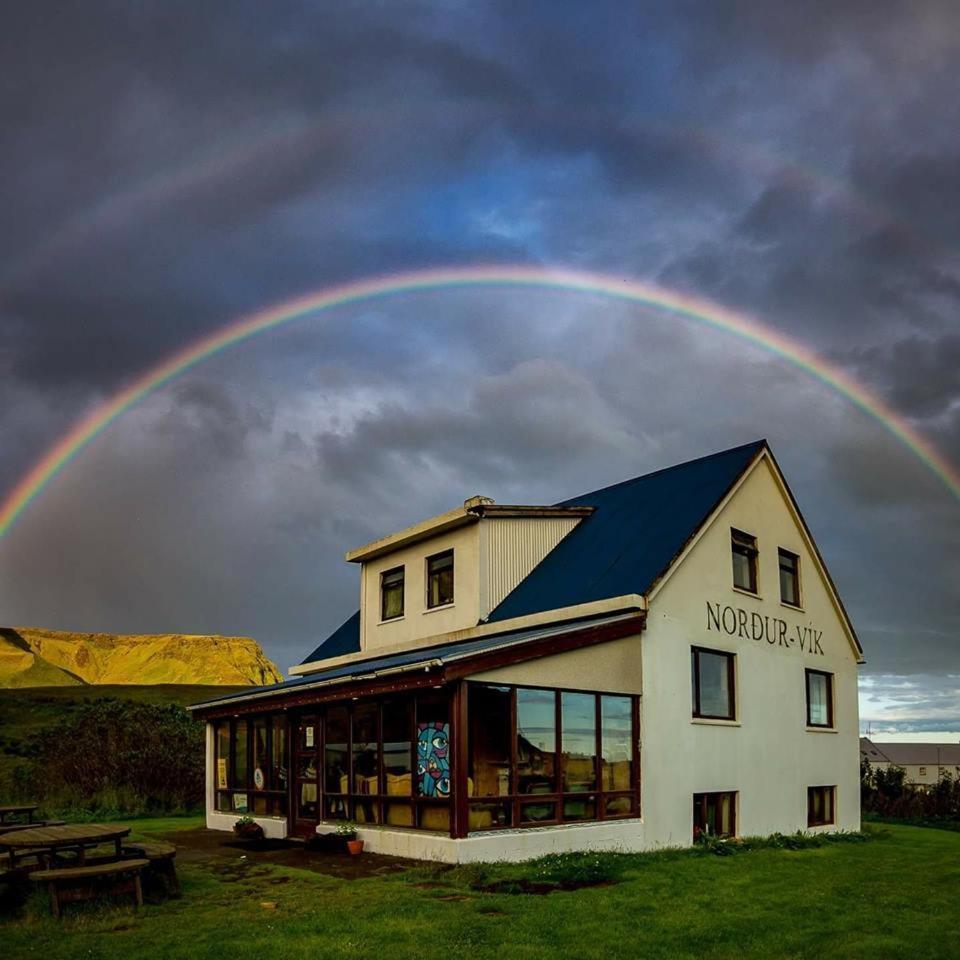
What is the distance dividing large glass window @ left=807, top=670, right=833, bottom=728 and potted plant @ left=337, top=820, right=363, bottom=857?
12554 mm

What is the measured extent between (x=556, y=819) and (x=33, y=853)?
861cm

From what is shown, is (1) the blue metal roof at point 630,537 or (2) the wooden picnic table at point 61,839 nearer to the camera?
(2) the wooden picnic table at point 61,839

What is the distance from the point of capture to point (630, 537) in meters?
24.2

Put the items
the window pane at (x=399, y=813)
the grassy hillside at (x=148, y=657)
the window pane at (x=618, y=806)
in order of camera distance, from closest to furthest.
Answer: the window pane at (x=399, y=813)
the window pane at (x=618, y=806)
the grassy hillside at (x=148, y=657)

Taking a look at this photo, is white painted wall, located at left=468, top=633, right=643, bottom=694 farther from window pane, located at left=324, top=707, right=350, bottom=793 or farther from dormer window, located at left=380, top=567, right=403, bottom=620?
dormer window, located at left=380, top=567, right=403, bottom=620

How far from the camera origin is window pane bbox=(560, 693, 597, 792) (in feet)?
63.5

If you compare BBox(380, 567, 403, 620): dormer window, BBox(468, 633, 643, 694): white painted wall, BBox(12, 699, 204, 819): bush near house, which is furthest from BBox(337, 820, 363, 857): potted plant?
BBox(12, 699, 204, 819): bush near house

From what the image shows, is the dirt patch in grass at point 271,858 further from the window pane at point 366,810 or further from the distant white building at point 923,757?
the distant white building at point 923,757

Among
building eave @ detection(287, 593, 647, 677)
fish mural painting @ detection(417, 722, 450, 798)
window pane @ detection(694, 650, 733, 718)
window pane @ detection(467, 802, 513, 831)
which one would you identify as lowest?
window pane @ detection(467, 802, 513, 831)

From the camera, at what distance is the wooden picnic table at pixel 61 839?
1380 cm

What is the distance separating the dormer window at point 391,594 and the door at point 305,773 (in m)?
5.57

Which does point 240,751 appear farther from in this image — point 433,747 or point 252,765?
point 433,747

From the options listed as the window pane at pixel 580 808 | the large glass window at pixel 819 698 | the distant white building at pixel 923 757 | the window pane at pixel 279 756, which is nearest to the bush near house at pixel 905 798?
the large glass window at pixel 819 698

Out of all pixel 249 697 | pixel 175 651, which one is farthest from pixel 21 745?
pixel 175 651
